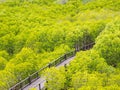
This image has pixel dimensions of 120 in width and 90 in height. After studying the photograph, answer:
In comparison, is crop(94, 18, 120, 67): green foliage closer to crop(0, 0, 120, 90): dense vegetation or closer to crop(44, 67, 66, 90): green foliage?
crop(0, 0, 120, 90): dense vegetation

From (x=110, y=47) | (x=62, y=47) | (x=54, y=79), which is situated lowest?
(x=62, y=47)

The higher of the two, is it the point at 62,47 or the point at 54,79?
the point at 54,79

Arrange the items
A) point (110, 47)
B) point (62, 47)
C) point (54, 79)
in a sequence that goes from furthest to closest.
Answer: point (62, 47) < point (110, 47) < point (54, 79)

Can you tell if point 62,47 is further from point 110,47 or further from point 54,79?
point 54,79

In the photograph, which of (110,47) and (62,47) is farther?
(62,47)

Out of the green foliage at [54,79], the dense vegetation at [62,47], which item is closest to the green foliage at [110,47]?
the dense vegetation at [62,47]

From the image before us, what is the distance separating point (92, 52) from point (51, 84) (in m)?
9.45

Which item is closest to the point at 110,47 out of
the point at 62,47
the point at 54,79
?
the point at 62,47

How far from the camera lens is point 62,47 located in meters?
54.1

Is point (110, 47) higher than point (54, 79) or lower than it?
higher

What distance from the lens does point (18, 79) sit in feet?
141

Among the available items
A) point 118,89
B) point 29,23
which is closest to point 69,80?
point 118,89

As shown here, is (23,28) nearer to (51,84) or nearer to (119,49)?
(119,49)

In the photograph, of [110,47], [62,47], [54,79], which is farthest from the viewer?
[62,47]
